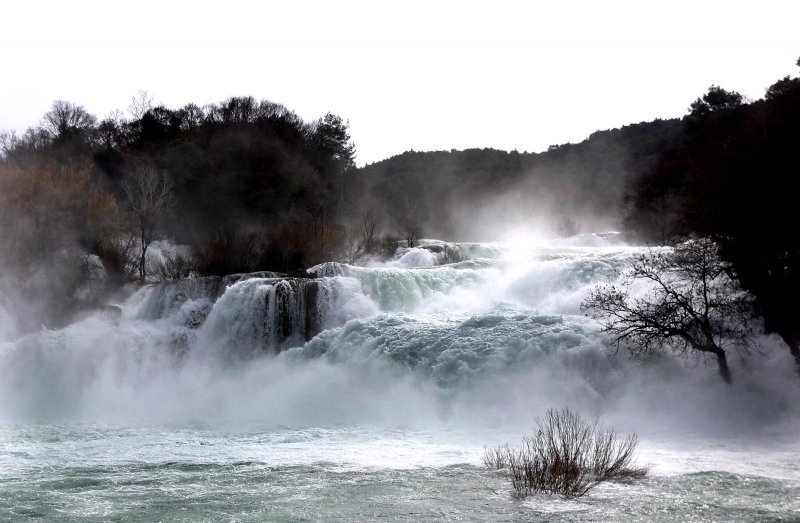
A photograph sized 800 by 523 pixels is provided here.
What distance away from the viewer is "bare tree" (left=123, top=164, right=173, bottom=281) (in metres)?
35.2

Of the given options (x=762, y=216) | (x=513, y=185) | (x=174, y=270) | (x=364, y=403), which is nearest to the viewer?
(x=762, y=216)

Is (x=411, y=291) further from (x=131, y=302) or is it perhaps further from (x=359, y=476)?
(x=359, y=476)

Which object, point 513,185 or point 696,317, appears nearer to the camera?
point 696,317

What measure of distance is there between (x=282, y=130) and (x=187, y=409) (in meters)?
32.5

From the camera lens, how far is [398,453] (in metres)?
13.7

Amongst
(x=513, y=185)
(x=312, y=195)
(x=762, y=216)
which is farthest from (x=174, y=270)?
Answer: (x=513, y=185)

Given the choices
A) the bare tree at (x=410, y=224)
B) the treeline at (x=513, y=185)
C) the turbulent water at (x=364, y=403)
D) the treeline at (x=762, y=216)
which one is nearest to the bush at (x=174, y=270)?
the turbulent water at (x=364, y=403)

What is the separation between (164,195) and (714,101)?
3764 cm

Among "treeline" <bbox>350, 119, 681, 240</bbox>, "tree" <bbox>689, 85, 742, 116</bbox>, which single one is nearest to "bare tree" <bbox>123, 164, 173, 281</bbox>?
"treeline" <bbox>350, 119, 681, 240</bbox>

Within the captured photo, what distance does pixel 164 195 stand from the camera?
37719 millimetres

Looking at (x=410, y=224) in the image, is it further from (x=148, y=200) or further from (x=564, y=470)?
(x=564, y=470)

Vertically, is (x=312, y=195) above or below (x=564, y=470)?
above

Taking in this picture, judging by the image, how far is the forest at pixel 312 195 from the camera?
17125 mm

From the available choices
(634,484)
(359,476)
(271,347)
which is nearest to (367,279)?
(271,347)
